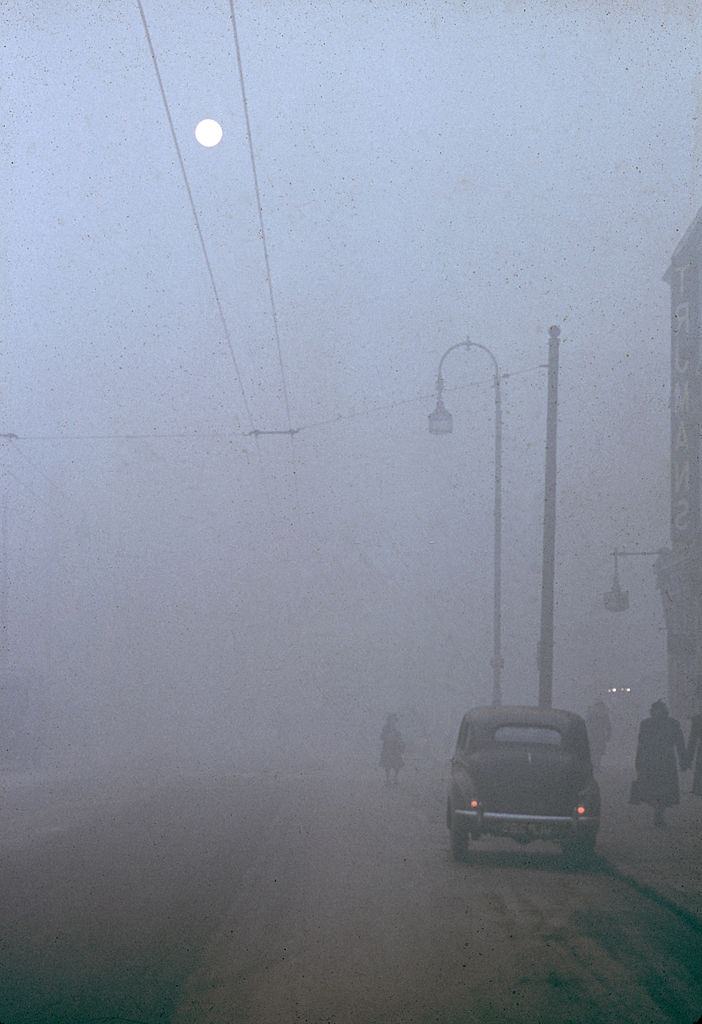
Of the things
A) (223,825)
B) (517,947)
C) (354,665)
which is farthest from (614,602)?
(354,665)

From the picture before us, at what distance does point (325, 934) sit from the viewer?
1015cm

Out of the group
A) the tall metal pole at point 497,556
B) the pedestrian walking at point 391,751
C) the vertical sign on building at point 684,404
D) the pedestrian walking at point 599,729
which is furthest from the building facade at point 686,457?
the pedestrian walking at point 391,751

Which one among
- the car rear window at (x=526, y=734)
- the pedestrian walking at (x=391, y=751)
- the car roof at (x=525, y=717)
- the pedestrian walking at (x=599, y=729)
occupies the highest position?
the car roof at (x=525, y=717)

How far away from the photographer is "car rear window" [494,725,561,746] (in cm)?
1730

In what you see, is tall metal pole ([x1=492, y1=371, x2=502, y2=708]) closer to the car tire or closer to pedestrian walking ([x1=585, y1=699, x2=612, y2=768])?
pedestrian walking ([x1=585, y1=699, x2=612, y2=768])

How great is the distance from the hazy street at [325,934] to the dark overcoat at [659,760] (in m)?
1.09

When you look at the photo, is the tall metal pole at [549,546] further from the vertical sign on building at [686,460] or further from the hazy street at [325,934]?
the vertical sign on building at [686,460]

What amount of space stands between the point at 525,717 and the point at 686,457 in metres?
31.4

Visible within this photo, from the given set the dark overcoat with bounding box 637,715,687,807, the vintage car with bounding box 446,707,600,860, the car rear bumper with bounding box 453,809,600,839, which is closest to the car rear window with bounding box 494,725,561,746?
the vintage car with bounding box 446,707,600,860

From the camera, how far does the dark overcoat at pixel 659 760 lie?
19.6 meters

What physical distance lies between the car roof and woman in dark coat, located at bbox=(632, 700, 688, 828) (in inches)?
104

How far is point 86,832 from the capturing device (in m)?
19.0

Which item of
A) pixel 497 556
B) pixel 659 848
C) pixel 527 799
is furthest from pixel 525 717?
pixel 497 556

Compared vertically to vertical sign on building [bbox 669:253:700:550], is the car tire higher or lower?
lower
